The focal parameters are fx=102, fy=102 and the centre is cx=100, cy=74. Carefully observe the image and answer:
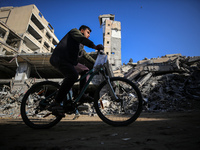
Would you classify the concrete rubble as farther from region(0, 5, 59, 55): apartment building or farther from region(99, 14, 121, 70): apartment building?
region(0, 5, 59, 55): apartment building

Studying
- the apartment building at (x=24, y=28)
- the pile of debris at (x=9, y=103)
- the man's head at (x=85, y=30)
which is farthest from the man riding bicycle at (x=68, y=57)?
the apartment building at (x=24, y=28)

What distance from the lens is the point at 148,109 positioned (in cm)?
686

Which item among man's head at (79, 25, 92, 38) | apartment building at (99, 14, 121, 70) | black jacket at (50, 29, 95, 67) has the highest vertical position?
apartment building at (99, 14, 121, 70)

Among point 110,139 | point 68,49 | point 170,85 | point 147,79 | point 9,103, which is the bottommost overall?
point 9,103

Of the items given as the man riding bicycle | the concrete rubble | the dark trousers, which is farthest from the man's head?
the concrete rubble

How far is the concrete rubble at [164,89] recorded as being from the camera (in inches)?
273

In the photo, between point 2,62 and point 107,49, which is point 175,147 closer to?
point 2,62

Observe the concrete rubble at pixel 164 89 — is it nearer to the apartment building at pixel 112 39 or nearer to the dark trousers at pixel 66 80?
the dark trousers at pixel 66 80

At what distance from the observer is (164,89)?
8.48 metres

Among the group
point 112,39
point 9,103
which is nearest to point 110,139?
point 9,103

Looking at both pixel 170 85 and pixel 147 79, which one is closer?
pixel 170 85

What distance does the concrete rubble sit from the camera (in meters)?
6.93

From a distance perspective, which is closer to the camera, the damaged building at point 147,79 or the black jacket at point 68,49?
the black jacket at point 68,49

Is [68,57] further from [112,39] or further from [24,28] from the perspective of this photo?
[24,28]
